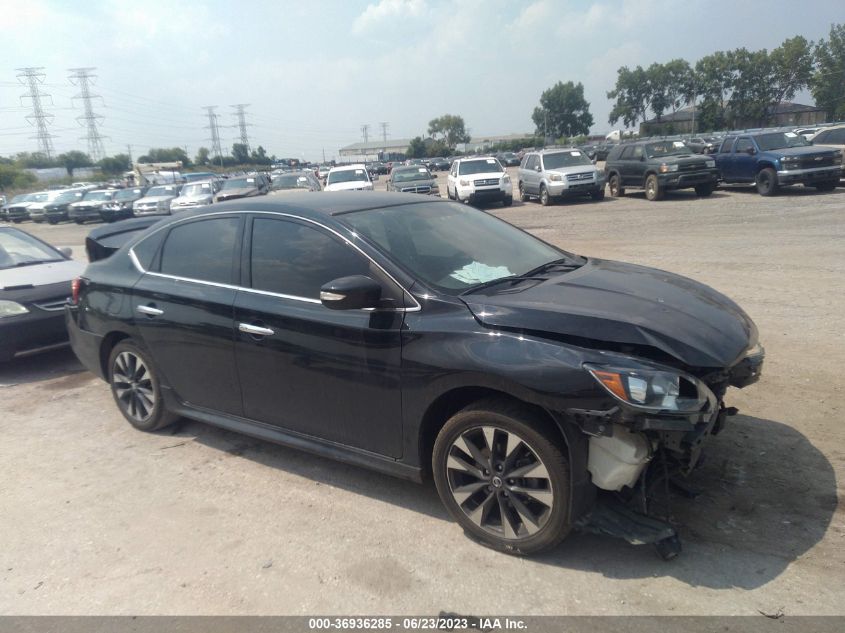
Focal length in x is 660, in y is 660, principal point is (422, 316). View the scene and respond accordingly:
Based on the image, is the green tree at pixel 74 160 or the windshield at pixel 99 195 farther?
the green tree at pixel 74 160

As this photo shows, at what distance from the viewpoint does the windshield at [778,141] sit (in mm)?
19594

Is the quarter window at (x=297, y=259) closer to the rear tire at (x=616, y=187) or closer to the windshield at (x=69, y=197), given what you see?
the rear tire at (x=616, y=187)

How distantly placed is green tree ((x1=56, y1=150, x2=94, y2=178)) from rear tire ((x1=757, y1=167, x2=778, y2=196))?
311ft

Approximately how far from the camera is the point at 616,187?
75.3 ft

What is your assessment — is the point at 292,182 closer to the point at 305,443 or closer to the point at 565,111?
the point at 305,443

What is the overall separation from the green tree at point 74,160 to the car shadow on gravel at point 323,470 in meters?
101

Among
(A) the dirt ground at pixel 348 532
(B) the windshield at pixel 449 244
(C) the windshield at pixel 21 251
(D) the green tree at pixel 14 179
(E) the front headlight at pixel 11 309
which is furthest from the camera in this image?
(D) the green tree at pixel 14 179

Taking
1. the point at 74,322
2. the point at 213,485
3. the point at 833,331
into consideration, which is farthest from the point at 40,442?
the point at 833,331

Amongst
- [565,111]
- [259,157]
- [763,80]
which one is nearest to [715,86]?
[763,80]

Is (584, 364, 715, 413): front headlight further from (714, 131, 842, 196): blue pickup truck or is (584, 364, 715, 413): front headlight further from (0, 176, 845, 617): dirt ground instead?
(714, 131, 842, 196): blue pickup truck

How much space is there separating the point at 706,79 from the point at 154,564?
97495mm

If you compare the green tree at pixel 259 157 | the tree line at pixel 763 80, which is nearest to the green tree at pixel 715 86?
the tree line at pixel 763 80

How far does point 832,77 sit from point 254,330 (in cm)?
8166

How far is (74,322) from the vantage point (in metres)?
5.61
